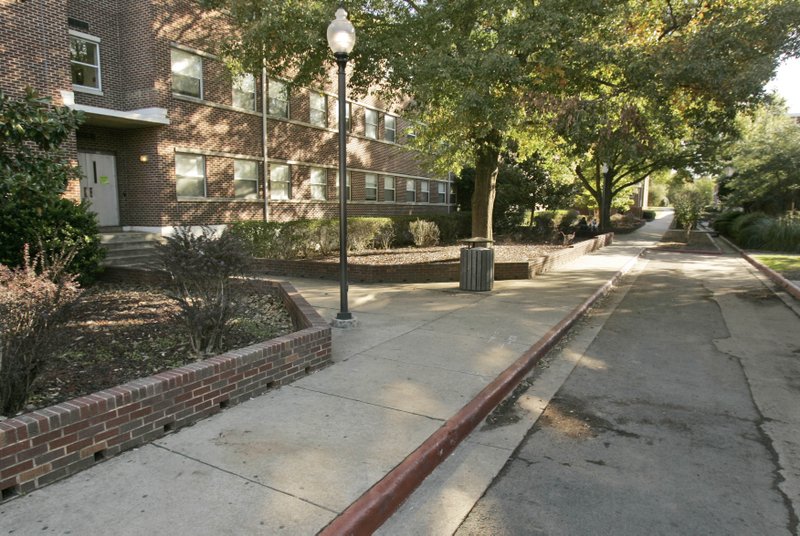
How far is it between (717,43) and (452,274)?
22.4 feet

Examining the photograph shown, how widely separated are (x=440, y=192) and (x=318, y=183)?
13.4m

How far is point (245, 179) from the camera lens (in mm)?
18531

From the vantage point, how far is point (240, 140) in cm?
1811

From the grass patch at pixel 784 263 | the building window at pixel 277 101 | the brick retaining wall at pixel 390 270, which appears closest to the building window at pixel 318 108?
the building window at pixel 277 101

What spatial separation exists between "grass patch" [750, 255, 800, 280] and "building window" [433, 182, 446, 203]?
18.4 metres

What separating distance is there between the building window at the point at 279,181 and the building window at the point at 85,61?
20.5 feet

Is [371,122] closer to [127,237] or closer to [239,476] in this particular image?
[127,237]

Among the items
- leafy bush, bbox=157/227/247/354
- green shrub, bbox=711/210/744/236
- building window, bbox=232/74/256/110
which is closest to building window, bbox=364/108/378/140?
building window, bbox=232/74/256/110

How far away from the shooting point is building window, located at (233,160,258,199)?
1816cm

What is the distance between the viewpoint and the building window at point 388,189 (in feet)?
90.2

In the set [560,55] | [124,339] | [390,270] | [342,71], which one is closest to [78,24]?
[390,270]

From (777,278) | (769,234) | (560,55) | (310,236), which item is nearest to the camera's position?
(560,55)

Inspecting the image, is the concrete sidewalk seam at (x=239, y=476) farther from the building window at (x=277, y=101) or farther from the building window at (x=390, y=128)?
the building window at (x=390, y=128)

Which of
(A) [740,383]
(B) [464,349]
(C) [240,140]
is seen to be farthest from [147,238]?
(A) [740,383]
